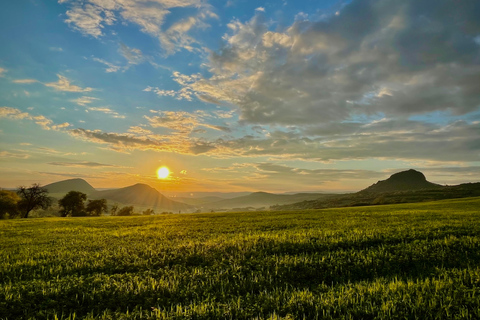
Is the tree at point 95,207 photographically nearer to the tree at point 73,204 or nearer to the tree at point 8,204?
the tree at point 73,204

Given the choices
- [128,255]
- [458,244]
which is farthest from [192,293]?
[458,244]

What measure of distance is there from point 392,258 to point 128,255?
1164 centimetres

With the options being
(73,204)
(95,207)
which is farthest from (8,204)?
(95,207)

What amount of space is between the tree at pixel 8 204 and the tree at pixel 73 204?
17.5 meters

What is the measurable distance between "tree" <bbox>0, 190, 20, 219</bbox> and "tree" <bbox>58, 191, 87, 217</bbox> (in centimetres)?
1752

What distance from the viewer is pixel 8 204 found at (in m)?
99.1

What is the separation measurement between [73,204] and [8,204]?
26.2 m

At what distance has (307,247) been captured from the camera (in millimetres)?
12617

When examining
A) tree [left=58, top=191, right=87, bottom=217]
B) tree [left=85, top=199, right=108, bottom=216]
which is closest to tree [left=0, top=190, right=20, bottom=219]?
tree [left=58, top=191, right=87, bottom=217]

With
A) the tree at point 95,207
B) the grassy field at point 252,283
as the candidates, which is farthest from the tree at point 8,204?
the grassy field at point 252,283

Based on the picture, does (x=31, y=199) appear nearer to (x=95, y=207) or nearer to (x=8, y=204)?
(x=8, y=204)

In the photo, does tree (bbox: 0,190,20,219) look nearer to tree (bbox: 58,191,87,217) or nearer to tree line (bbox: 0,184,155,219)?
tree line (bbox: 0,184,155,219)

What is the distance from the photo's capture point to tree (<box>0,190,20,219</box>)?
9769 cm

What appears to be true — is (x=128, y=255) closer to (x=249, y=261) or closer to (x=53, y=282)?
(x=53, y=282)
